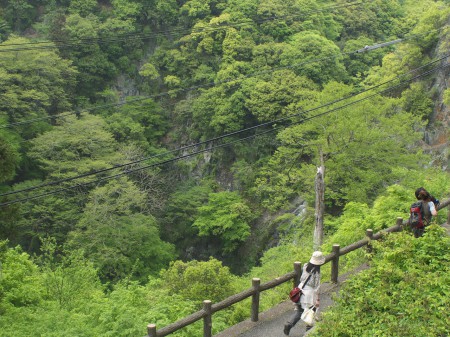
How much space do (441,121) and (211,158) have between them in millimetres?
12908

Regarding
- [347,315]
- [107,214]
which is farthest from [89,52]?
[347,315]

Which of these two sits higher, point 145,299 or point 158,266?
point 145,299

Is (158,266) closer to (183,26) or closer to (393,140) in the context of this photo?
(393,140)

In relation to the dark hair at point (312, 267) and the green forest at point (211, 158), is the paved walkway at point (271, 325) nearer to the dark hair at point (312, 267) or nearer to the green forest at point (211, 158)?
the dark hair at point (312, 267)

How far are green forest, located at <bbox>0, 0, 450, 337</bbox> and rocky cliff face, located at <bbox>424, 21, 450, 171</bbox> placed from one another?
0.11 m

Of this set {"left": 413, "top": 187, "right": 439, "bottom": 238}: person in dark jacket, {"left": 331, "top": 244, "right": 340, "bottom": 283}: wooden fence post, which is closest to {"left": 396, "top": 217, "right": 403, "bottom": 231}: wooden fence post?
{"left": 413, "top": 187, "right": 439, "bottom": 238}: person in dark jacket

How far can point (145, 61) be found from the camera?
116 feet

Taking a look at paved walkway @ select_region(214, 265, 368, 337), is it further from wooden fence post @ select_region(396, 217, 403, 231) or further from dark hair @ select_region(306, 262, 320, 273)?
wooden fence post @ select_region(396, 217, 403, 231)

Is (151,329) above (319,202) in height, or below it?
above

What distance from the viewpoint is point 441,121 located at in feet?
76.1

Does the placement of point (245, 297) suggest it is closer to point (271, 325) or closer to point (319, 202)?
point (271, 325)

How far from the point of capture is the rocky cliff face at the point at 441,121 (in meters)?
22.2

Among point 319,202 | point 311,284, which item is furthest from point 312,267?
point 319,202

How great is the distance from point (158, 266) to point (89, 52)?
1690 cm
